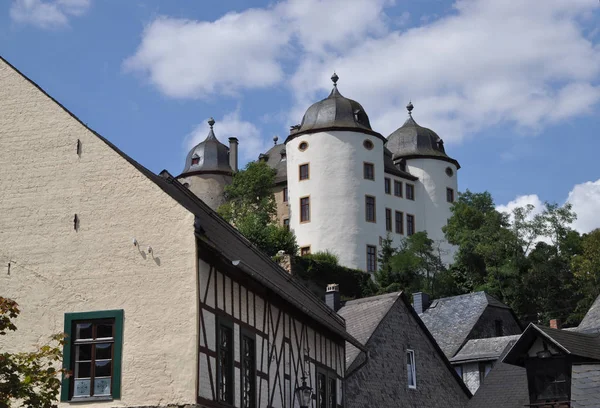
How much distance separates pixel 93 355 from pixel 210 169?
2671 inches

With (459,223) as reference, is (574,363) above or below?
below

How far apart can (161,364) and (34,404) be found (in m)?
3.47

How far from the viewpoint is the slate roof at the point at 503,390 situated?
32022 mm

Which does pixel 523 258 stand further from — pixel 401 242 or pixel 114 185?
pixel 114 185

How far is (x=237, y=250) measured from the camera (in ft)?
80.6

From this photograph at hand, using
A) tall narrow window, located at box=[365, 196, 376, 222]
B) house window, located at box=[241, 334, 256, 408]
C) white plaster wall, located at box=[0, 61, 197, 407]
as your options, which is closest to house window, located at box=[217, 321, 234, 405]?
house window, located at box=[241, 334, 256, 408]

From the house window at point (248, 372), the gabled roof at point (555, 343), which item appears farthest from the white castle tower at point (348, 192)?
the house window at point (248, 372)

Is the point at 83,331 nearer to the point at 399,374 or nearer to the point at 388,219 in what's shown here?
the point at 399,374

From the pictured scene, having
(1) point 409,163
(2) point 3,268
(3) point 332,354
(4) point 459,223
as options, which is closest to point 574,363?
Answer: (3) point 332,354

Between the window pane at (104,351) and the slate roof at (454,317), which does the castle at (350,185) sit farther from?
the window pane at (104,351)

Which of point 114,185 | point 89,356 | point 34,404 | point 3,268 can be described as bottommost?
point 34,404

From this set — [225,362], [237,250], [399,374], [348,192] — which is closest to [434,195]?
[348,192]

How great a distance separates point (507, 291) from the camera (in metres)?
70.9

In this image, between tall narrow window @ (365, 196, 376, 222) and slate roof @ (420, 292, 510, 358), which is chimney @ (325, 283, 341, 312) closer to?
slate roof @ (420, 292, 510, 358)
